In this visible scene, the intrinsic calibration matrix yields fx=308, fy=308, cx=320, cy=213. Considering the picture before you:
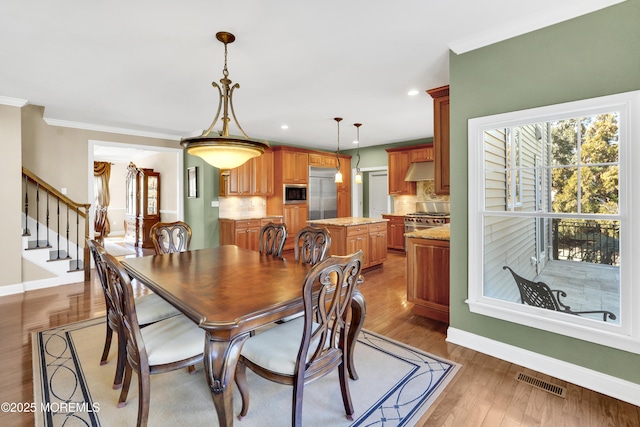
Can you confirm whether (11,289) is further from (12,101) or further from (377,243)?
(377,243)

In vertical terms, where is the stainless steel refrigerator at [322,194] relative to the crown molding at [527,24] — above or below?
below

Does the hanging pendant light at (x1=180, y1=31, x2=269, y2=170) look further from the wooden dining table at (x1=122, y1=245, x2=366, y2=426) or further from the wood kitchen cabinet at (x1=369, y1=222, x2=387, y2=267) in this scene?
the wood kitchen cabinet at (x1=369, y1=222, x2=387, y2=267)

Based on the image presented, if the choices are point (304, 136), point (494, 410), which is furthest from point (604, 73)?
point (304, 136)

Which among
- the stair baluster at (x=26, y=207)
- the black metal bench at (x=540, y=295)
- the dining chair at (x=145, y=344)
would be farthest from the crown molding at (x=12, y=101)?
the black metal bench at (x=540, y=295)

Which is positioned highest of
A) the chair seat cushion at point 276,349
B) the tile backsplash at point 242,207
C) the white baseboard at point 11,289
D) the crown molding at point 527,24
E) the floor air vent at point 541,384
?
the crown molding at point 527,24

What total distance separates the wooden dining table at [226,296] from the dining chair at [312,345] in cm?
18

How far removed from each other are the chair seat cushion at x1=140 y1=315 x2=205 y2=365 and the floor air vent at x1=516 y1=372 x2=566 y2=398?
85.2 inches

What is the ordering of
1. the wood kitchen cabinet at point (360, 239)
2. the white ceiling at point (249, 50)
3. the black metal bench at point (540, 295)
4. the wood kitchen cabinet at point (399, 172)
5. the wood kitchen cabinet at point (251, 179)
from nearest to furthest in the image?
the white ceiling at point (249, 50)
the black metal bench at point (540, 295)
the wood kitchen cabinet at point (360, 239)
the wood kitchen cabinet at point (251, 179)
the wood kitchen cabinet at point (399, 172)

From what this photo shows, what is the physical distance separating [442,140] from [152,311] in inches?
114

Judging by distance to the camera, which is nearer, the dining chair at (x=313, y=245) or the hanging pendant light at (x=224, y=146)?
the hanging pendant light at (x=224, y=146)

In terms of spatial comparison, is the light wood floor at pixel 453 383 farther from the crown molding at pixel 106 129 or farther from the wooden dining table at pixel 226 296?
the crown molding at pixel 106 129

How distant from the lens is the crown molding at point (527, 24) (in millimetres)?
1974

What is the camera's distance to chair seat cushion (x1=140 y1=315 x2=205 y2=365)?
64.6 inches

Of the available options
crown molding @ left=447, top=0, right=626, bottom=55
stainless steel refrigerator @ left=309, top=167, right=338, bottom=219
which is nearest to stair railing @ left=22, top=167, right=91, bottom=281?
stainless steel refrigerator @ left=309, top=167, right=338, bottom=219
